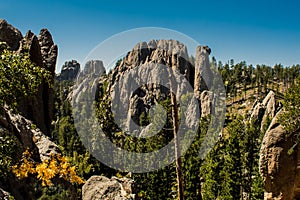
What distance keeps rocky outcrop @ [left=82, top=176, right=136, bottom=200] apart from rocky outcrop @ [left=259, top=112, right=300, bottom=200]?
24.4ft

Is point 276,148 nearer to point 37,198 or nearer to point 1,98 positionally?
A: point 37,198

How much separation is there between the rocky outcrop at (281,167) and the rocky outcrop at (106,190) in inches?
293

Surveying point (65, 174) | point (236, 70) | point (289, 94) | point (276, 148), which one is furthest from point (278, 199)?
point (236, 70)

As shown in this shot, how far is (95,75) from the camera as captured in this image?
7056 centimetres

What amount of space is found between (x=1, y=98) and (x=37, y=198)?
803 cm

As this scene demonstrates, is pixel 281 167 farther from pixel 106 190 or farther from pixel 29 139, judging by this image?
pixel 29 139

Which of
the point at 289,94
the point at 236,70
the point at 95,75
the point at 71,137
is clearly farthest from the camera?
the point at 236,70

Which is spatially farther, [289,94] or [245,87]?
[245,87]

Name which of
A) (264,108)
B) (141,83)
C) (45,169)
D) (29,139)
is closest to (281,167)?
(29,139)

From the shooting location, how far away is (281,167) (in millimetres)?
15758

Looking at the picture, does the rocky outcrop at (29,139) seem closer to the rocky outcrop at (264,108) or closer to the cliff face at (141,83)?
the cliff face at (141,83)

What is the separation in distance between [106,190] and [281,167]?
385 inches

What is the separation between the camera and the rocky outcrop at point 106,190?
1825 centimetres

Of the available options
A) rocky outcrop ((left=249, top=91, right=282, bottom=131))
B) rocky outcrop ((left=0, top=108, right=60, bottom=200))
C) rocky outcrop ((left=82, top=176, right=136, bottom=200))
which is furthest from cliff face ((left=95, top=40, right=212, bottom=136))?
rocky outcrop ((left=0, top=108, right=60, bottom=200))
